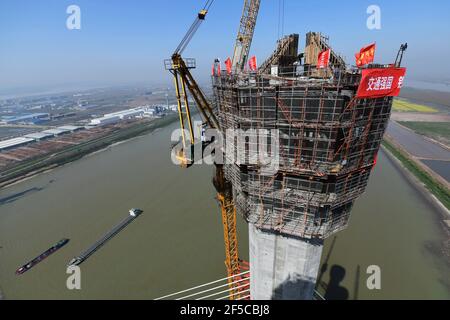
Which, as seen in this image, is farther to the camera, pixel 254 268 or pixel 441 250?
pixel 441 250

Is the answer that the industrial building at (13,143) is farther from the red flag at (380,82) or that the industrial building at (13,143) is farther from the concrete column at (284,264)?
the red flag at (380,82)

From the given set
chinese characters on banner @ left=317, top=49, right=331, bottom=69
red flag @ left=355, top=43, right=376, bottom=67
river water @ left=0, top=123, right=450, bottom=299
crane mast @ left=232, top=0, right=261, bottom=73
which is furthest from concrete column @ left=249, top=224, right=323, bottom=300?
crane mast @ left=232, top=0, right=261, bottom=73

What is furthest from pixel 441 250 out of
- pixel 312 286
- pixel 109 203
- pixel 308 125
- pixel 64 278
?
pixel 109 203

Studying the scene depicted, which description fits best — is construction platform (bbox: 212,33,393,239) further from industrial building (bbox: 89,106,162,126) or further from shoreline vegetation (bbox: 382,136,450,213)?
industrial building (bbox: 89,106,162,126)

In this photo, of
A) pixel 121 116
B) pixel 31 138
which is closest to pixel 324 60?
pixel 31 138

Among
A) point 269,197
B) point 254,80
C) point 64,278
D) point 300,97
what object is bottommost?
point 64,278

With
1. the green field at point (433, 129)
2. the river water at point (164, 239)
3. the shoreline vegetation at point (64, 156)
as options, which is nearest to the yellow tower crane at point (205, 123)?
the river water at point (164, 239)

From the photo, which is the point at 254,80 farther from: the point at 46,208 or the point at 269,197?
the point at 46,208

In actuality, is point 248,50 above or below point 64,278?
above
